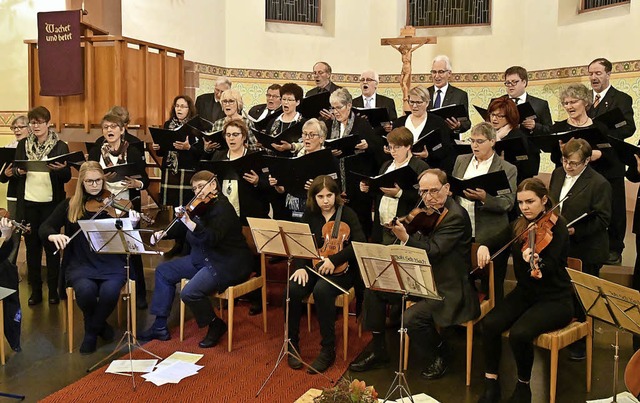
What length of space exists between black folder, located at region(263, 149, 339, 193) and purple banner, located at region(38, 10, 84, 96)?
275cm

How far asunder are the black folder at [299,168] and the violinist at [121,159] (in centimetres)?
112

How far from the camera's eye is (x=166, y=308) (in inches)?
193

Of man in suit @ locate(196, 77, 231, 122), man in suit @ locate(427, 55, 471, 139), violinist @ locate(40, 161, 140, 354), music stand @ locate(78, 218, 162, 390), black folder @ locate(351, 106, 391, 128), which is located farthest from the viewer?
man in suit @ locate(196, 77, 231, 122)

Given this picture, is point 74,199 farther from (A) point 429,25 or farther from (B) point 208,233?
(A) point 429,25

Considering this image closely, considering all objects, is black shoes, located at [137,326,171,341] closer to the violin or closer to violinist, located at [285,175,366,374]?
violinist, located at [285,175,366,374]

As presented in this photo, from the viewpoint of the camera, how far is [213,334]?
4801 mm

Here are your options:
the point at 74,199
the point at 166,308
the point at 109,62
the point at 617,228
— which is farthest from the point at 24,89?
the point at 617,228

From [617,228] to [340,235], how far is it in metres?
2.32

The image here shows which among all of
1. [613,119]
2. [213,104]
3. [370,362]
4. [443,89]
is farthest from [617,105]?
[213,104]

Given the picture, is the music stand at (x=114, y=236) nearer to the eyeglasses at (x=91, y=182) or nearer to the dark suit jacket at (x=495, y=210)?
the eyeglasses at (x=91, y=182)

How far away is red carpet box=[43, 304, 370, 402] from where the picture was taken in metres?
3.95

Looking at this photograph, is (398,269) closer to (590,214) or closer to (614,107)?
(590,214)

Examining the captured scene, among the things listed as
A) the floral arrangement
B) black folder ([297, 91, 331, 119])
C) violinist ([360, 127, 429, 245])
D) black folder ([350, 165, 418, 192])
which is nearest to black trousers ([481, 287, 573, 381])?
violinist ([360, 127, 429, 245])

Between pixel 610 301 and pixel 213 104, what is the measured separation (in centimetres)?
454
